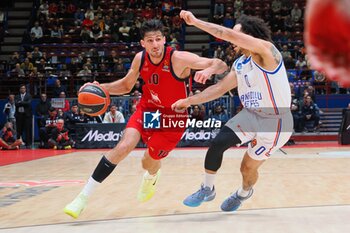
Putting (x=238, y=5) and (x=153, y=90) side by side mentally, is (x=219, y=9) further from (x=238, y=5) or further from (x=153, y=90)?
(x=153, y=90)

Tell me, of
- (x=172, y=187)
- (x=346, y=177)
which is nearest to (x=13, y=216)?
(x=172, y=187)

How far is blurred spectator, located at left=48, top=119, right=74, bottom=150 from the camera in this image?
17484mm

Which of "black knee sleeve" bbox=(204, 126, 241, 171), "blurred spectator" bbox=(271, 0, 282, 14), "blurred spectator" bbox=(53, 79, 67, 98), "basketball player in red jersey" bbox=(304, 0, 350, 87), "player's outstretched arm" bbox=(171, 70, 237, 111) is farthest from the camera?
"blurred spectator" bbox=(271, 0, 282, 14)

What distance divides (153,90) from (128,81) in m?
0.30

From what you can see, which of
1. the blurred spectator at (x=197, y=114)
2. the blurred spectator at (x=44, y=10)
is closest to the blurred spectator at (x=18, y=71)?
the blurred spectator at (x=44, y=10)

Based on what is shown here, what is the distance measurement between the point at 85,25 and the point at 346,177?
16.8m

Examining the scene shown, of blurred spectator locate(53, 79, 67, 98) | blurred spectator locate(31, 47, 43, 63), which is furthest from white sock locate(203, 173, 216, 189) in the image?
blurred spectator locate(31, 47, 43, 63)

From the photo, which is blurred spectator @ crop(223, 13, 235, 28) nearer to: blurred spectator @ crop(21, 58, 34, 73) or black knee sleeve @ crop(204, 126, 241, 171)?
blurred spectator @ crop(21, 58, 34, 73)

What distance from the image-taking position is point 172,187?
8180 mm

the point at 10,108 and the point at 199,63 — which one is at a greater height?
the point at 199,63

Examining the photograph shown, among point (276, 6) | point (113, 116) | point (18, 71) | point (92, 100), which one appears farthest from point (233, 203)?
point (276, 6)

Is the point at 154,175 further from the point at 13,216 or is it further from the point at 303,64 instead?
the point at 303,64

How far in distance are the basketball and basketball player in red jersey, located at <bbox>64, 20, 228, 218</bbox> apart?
219 millimetres

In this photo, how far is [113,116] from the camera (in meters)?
17.4
